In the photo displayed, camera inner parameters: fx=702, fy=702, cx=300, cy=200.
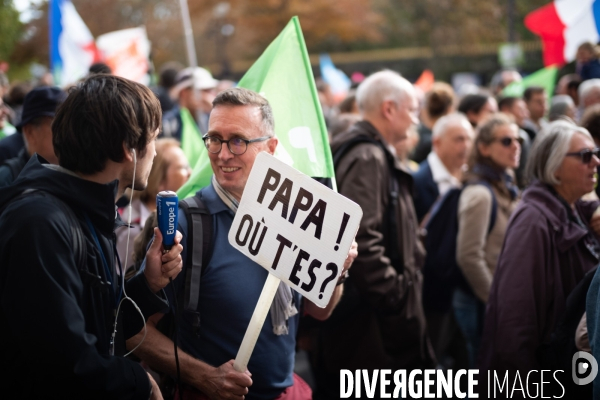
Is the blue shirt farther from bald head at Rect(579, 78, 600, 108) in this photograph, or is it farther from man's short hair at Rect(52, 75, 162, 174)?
bald head at Rect(579, 78, 600, 108)

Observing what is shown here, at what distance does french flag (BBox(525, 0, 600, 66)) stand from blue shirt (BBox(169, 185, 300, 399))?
6.27 meters

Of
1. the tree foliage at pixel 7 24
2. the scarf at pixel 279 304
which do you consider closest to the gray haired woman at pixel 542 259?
the scarf at pixel 279 304

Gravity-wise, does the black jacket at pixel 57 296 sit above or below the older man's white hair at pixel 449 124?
below

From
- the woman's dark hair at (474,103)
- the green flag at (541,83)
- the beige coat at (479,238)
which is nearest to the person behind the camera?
the beige coat at (479,238)

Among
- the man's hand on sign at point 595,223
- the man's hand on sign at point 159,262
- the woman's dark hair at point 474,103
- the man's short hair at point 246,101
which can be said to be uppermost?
the woman's dark hair at point 474,103

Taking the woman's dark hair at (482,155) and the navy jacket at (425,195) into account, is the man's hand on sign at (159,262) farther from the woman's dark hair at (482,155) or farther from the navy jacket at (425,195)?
the navy jacket at (425,195)

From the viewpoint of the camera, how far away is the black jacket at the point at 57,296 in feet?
6.59

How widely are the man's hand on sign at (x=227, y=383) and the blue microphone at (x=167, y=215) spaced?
53 centimetres

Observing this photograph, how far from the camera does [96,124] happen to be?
7.32 ft

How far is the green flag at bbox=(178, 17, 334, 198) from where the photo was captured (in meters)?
3.51

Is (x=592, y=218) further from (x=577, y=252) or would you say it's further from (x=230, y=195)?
(x=230, y=195)

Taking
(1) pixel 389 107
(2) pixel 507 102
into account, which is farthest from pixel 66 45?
(1) pixel 389 107

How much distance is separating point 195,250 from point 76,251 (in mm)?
717

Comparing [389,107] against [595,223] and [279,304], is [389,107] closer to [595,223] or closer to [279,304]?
[595,223]
